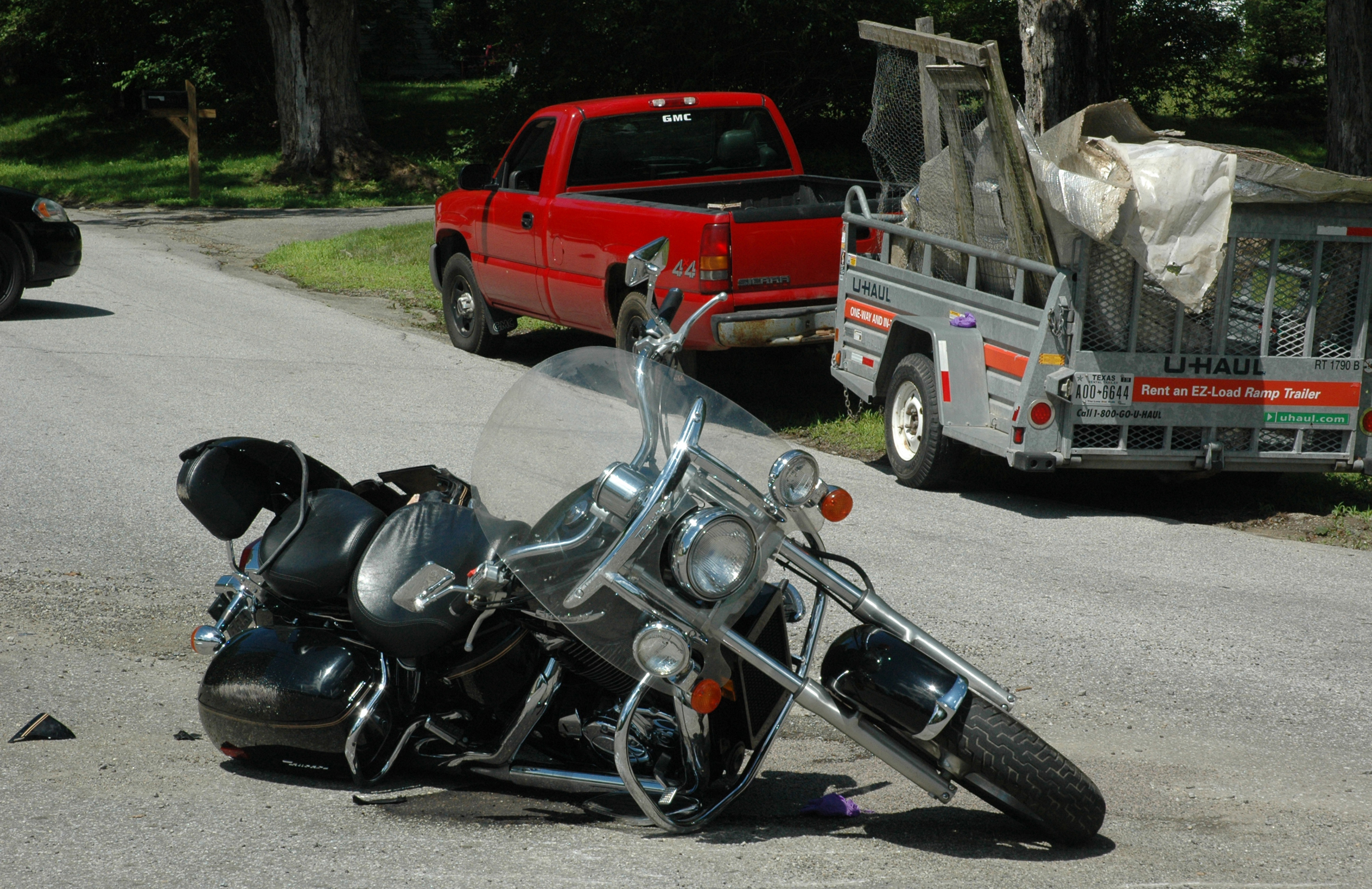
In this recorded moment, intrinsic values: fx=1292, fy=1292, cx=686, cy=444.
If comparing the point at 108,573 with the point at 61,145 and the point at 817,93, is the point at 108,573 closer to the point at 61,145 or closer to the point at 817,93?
the point at 817,93

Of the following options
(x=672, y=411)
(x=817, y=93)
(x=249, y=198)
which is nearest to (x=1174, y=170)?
(x=672, y=411)

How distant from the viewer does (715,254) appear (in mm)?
8883

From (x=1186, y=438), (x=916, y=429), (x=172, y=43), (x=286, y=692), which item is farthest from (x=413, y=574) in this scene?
(x=172, y=43)

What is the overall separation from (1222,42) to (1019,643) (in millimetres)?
24298

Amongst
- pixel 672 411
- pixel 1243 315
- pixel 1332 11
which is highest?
pixel 1332 11

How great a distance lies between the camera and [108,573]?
5922 millimetres

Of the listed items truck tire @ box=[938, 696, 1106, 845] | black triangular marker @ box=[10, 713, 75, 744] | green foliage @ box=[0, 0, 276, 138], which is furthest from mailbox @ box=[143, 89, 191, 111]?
truck tire @ box=[938, 696, 1106, 845]

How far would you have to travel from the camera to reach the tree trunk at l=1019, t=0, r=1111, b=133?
1152cm

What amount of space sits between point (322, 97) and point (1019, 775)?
23.9 meters

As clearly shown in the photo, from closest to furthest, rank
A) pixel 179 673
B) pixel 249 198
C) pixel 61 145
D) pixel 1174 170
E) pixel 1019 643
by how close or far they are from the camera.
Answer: pixel 179 673, pixel 1019 643, pixel 1174 170, pixel 249 198, pixel 61 145

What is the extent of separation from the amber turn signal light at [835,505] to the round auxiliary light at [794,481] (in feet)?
0.19

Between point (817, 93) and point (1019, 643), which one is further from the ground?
point (817, 93)

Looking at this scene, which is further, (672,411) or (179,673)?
(179,673)

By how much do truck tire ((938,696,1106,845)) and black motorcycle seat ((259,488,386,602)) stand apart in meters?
1.75
